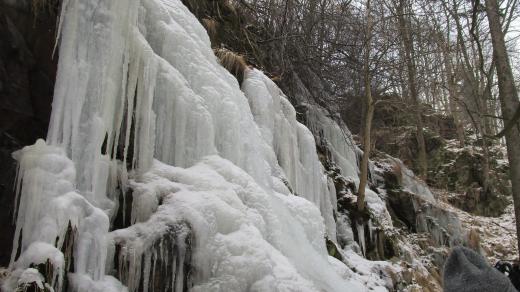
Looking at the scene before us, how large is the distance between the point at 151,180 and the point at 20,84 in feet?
5.56

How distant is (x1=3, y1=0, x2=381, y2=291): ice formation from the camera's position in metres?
3.72

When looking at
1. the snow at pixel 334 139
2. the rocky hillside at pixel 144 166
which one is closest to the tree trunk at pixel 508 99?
the rocky hillside at pixel 144 166

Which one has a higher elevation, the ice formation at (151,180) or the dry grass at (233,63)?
the dry grass at (233,63)

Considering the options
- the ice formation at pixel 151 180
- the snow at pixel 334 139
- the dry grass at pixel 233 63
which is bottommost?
the ice formation at pixel 151 180

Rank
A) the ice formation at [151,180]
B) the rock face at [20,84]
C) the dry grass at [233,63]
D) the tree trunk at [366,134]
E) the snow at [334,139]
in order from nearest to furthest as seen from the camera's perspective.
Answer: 1. the ice formation at [151,180]
2. the rock face at [20,84]
3. the dry grass at [233,63]
4. the tree trunk at [366,134]
5. the snow at [334,139]

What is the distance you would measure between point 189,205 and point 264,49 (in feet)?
21.2

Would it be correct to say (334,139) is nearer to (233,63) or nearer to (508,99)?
(233,63)

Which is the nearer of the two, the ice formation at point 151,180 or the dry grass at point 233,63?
the ice formation at point 151,180

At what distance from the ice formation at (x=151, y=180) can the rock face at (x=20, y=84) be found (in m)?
0.67

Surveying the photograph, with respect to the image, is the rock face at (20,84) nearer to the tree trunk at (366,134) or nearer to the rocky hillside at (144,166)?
the rocky hillside at (144,166)

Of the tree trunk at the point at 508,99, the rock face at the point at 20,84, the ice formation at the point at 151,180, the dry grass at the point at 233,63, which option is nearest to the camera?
the ice formation at the point at 151,180

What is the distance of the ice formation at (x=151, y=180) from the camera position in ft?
12.2

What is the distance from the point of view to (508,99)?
588cm

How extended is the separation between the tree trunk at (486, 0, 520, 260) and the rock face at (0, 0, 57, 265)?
512 centimetres
